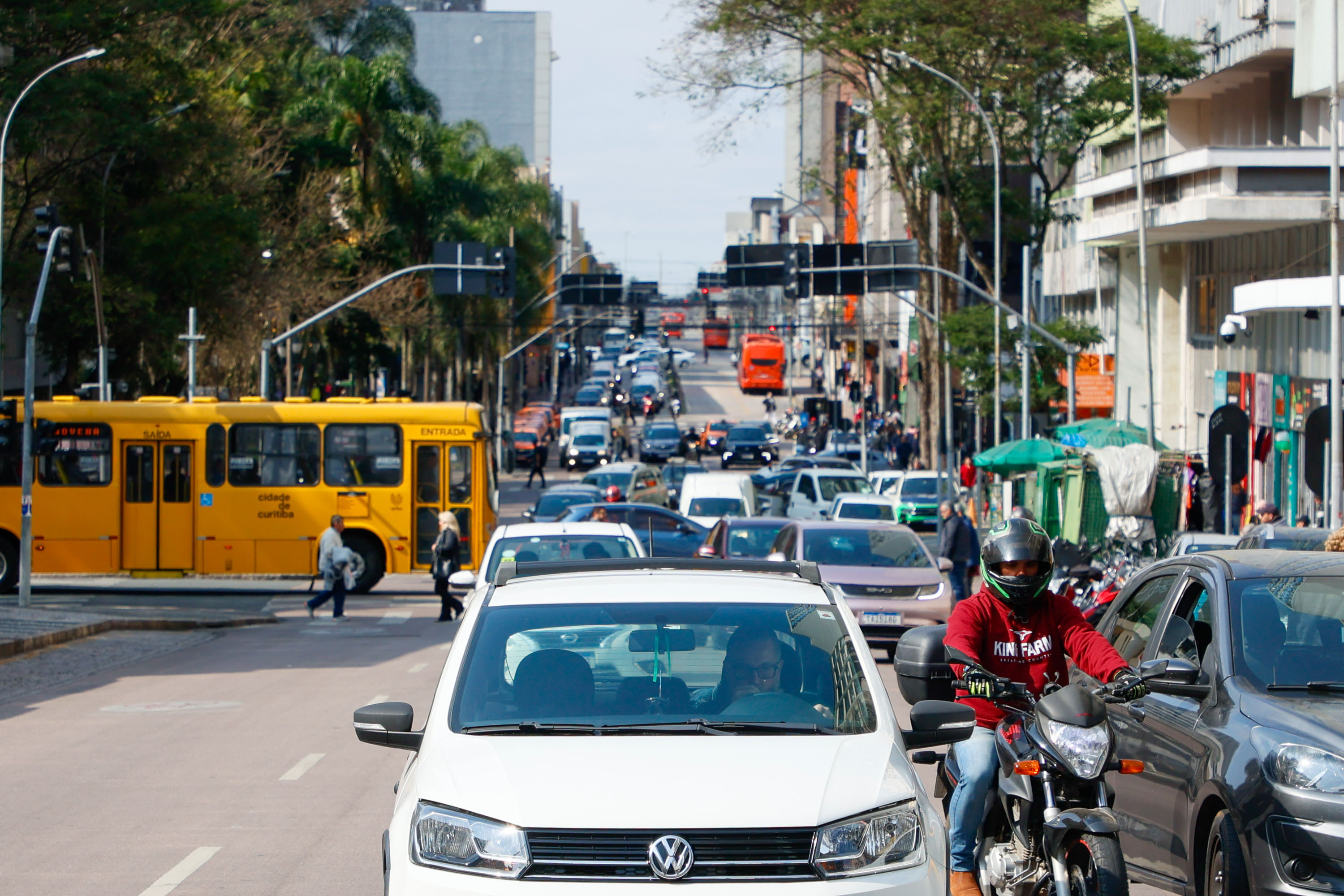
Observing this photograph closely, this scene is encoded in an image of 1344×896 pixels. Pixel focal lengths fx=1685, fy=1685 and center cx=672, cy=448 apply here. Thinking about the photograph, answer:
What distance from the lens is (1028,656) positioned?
258 inches

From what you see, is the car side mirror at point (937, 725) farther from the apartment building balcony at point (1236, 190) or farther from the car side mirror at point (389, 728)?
the apartment building balcony at point (1236, 190)

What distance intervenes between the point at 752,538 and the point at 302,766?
1181 centimetres

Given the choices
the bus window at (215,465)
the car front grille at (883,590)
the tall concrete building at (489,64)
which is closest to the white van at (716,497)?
the bus window at (215,465)

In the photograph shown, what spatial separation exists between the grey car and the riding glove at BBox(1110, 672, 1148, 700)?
79 mm

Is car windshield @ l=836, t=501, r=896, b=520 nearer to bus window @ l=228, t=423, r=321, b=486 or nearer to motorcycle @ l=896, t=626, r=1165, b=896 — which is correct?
bus window @ l=228, t=423, r=321, b=486

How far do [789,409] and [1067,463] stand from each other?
78143 mm

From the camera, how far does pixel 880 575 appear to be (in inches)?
733

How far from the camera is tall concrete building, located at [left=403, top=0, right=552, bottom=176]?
5807 inches

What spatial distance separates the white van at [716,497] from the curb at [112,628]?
34.5 ft

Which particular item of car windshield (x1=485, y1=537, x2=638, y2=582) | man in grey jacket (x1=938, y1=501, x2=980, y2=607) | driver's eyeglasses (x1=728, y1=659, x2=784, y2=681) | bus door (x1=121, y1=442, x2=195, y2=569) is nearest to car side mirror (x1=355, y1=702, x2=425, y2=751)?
driver's eyeglasses (x1=728, y1=659, x2=784, y2=681)

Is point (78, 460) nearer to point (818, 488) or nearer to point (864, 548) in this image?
point (864, 548)

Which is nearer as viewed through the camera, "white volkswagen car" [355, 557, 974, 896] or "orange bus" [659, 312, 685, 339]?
"white volkswagen car" [355, 557, 974, 896]

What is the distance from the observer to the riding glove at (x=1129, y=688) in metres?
5.99

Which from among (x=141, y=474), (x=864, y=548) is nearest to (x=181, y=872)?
(x=864, y=548)
